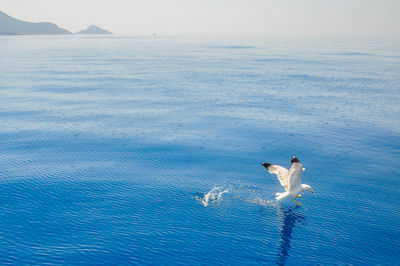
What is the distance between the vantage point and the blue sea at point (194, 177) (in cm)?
3584

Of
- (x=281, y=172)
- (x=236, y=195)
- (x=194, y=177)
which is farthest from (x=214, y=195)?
(x=281, y=172)

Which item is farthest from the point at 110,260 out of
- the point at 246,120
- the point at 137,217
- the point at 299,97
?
the point at 299,97

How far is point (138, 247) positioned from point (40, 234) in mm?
12175

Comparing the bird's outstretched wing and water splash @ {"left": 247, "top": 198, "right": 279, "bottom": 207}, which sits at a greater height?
water splash @ {"left": 247, "top": 198, "right": 279, "bottom": 207}

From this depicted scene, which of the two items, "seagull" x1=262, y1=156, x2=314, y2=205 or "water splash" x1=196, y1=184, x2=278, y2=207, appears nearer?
"seagull" x1=262, y1=156, x2=314, y2=205

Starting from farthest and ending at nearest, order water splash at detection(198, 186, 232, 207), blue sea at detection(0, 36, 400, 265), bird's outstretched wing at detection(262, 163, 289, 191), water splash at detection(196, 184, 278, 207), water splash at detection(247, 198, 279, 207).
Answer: water splash at detection(198, 186, 232, 207)
water splash at detection(196, 184, 278, 207)
water splash at detection(247, 198, 279, 207)
blue sea at detection(0, 36, 400, 265)
bird's outstretched wing at detection(262, 163, 289, 191)

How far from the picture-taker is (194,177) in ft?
172

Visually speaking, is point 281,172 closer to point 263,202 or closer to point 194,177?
point 263,202

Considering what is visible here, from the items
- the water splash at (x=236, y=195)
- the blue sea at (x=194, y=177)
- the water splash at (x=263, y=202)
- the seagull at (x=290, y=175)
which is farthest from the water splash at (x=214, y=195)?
the seagull at (x=290, y=175)

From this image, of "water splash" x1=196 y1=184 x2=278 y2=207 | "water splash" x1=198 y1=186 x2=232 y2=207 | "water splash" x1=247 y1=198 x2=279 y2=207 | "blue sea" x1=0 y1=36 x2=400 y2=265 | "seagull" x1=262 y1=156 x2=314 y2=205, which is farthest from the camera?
"water splash" x1=198 y1=186 x2=232 y2=207

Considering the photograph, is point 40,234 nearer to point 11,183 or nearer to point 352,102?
point 11,183

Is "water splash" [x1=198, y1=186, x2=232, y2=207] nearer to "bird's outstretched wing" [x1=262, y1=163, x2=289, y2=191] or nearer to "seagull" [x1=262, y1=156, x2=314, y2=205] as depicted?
"seagull" [x1=262, y1=156, x2=314, y2=205]

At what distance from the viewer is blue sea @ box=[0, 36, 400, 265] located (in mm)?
35844

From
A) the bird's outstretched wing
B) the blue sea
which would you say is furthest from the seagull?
the blue sea
